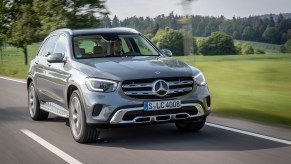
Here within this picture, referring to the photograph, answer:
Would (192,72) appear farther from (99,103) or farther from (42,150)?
(42,150)

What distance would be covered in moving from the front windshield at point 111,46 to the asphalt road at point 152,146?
47.6 inches

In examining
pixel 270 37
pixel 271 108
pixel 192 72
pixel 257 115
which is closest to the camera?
pixel 192 72

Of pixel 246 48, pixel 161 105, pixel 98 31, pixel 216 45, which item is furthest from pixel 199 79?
pixel 246 48

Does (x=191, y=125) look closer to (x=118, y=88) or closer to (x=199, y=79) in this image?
(x=199, y=79)

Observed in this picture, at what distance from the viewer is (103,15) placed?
22844mm

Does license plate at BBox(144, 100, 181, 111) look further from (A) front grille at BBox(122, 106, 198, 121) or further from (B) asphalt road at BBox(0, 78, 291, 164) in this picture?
(B) asphalt road at BBox(0, 78, 291, 164)

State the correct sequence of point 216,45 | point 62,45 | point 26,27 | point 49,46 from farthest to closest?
point 216,45 → point 26,27 → point 49,46 → point 62,45

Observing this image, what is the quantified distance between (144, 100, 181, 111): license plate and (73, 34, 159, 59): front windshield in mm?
1608

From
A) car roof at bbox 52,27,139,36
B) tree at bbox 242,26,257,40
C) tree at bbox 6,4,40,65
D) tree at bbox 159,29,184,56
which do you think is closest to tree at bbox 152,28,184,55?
tree at bbox 159,29,184,56

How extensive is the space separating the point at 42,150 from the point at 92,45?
85.2 inches

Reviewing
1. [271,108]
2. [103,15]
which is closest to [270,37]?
[103,15]

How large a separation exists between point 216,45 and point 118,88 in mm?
60557

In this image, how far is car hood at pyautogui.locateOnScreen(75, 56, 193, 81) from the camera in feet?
22.5

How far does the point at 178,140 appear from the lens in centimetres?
725
